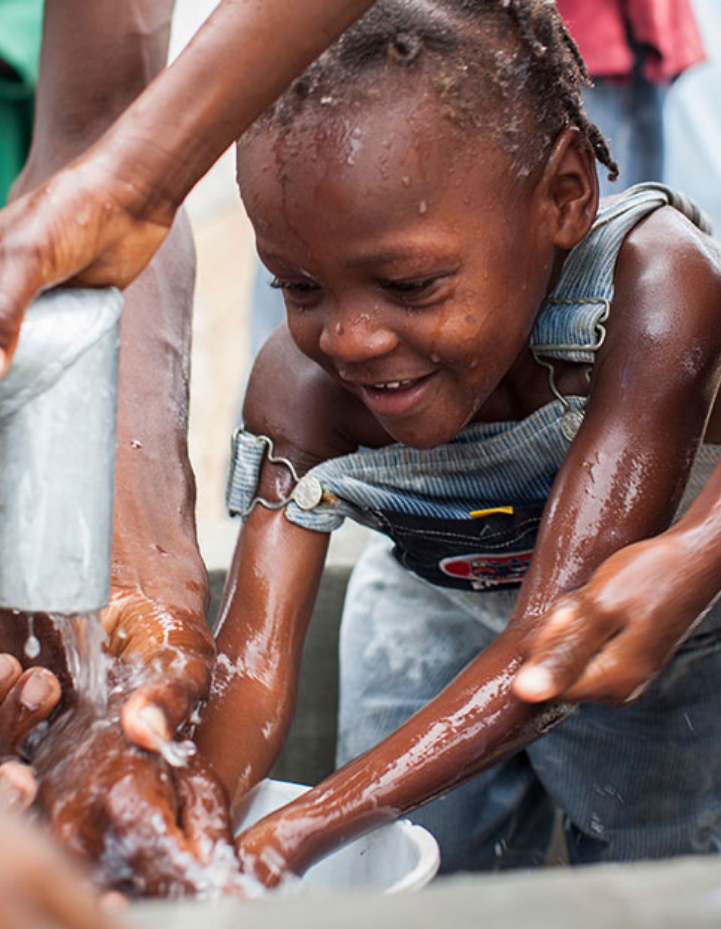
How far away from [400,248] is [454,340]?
0.48 feet

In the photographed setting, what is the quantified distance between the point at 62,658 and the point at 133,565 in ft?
0.53

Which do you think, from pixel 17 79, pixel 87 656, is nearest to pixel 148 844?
pixel 87 656

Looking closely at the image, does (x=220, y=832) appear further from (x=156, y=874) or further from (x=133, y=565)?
(x=133, y=565)

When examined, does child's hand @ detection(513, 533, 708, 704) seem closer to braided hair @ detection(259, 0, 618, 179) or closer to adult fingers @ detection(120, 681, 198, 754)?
adult fingers @ detection(120, 681, 198, 754)

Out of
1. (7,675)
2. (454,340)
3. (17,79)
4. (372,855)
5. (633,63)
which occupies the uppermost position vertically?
(17,79)

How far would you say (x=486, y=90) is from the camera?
173cm

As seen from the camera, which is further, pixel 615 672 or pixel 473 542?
pixel 473 542

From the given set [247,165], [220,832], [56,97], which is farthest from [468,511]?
[56,97]

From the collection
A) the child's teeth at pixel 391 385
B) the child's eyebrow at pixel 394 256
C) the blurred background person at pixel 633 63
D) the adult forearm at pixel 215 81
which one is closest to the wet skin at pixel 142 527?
the adult forearm at pixel 215 81

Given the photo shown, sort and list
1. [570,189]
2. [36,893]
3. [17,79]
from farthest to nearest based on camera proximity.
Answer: [17,79], [570,189], [36,893]

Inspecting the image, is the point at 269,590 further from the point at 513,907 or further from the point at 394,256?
the point at 513,907

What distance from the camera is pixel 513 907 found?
82cm

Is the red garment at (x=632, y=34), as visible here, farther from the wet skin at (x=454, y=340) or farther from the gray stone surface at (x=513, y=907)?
the gray stone surface at (x=513, y=907)

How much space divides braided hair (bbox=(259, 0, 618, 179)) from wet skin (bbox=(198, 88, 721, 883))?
0.11 feet
